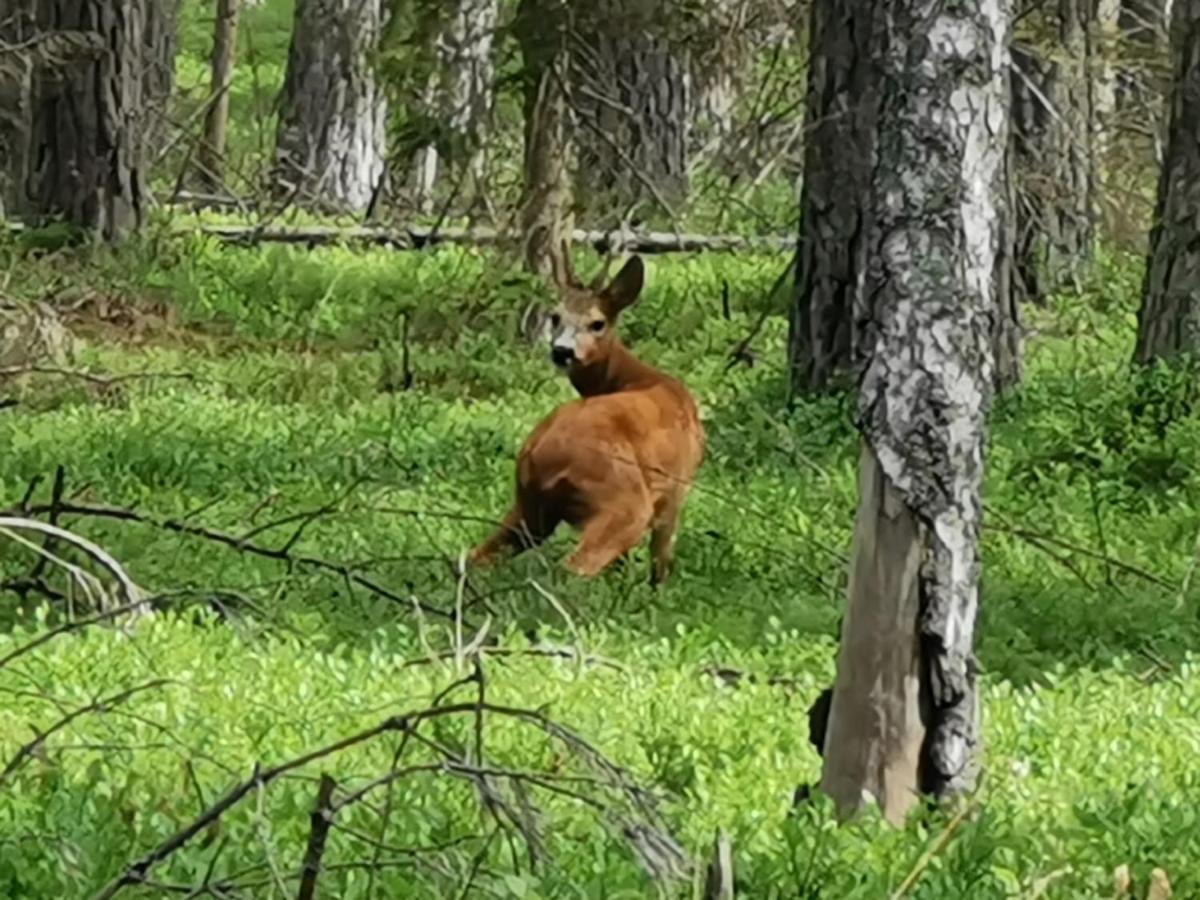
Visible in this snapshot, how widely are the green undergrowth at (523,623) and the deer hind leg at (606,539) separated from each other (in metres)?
0.11

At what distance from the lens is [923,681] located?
566 centimetres

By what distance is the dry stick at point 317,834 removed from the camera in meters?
4.14

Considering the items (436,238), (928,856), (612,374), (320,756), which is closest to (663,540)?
(612,374)

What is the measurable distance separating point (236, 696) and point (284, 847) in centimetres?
154

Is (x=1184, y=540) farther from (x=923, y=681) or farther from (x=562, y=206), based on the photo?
(x=562, y=206)

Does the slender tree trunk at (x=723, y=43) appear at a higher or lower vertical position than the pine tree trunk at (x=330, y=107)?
higher

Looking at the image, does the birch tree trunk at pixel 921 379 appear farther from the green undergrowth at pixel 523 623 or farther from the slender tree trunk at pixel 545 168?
the slender tree trunk at pixel 545 168

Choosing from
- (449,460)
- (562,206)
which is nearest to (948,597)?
(449,460)

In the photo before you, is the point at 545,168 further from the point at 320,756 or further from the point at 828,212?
the point at 320,756

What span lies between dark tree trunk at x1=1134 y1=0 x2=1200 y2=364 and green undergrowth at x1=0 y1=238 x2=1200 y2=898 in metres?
0.44

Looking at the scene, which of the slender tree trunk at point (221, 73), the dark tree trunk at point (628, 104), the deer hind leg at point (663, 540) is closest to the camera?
the deer hind leg at point (663, 540)

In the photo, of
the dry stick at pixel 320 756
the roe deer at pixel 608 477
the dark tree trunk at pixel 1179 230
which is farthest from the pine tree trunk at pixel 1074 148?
the dry stick at pixel 320 756

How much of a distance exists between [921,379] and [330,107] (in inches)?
971

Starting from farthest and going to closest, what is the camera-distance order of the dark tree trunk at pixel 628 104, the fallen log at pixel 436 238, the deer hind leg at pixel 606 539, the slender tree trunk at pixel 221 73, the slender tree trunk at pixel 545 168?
the slender tree trunk at pixel 221 73 < the fallen log at pixel 436 238 < the slender tree trunk at pixel 545 168 < the dark tree trunk at pixel 628 104 < the deer hind leg at pixel 606 539
